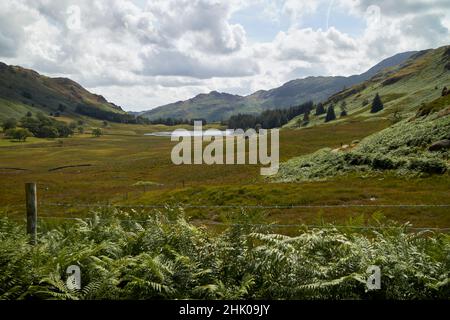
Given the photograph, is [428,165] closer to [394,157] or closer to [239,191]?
[394,157]

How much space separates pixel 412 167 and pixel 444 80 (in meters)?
170

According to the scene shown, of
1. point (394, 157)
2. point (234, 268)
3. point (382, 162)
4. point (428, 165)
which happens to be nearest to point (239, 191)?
point (382, 162)

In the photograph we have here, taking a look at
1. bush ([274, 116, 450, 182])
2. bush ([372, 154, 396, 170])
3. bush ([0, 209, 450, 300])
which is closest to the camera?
bush ([0, 209, 450, 300])

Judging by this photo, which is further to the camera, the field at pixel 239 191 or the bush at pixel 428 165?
the bush at pixel 428 165

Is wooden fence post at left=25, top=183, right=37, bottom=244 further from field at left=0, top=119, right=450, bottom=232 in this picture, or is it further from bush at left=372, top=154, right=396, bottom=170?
bush at left=372, top=154, right=396, bottom=170

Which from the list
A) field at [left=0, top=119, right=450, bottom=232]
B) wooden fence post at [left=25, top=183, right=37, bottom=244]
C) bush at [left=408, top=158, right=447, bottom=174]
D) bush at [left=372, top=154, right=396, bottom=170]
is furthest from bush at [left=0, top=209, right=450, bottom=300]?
bush at [left=372, top=154, right=396, bottom=170]

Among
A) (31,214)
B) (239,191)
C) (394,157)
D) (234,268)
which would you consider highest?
(31,214)

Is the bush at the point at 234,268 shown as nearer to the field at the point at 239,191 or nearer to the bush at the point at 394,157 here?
the field at the point at 239,191

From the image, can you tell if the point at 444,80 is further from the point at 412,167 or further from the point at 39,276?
the point at 39,276

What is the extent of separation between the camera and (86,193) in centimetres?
6431

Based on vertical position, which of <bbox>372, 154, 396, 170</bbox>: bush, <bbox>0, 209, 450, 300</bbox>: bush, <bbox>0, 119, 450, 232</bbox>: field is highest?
<bbox>0, 209, 450, 300</bbox>: bush

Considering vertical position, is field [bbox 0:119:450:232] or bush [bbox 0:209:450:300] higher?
bush [bbox 0:209:450:300]

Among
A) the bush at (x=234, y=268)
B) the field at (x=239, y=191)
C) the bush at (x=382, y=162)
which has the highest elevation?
the bush at (x=234, y=268)

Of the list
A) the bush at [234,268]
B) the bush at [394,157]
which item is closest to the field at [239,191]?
the bush at [234,268]
